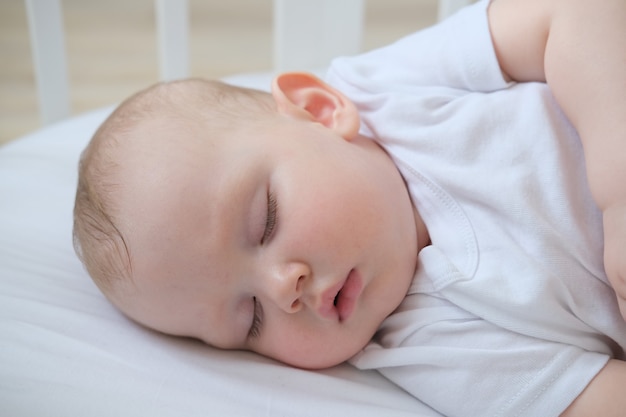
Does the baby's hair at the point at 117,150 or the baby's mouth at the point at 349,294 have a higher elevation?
the baby's hair at the point at 117,150

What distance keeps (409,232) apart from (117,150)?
31cm

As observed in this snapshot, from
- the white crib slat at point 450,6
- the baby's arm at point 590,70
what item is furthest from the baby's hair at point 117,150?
the white crib slat at point 450,6

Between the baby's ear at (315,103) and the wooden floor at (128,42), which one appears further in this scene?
the wooden floor at (128,42)

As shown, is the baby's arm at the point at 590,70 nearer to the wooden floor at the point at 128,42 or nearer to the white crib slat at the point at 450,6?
the white crib slat at the point at 450,6

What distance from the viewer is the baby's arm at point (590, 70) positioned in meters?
0.67

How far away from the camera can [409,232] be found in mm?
763

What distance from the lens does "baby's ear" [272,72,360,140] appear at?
809 mm

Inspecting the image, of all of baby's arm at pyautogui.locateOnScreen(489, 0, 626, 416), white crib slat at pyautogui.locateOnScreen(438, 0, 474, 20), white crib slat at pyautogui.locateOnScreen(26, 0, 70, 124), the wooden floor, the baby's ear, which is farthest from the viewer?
the wooden floor

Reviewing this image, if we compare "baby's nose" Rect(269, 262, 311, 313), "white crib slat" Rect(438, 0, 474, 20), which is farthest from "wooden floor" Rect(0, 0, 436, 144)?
"baby's nose" Rect(269, 262, 311, 313)

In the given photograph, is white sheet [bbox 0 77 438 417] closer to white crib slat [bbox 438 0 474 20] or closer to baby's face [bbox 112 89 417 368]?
baby's face [bbox 112 89 417 368]

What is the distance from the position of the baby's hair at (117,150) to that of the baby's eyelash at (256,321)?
0.13m

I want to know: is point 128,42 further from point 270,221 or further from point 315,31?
point 270,221

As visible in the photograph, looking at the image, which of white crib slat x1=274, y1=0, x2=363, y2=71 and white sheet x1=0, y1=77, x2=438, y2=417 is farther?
white crib slat x1=274, y1=0, x2=363, y2=71

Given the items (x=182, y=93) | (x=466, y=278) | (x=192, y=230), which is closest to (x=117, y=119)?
(x=182, y=93)
